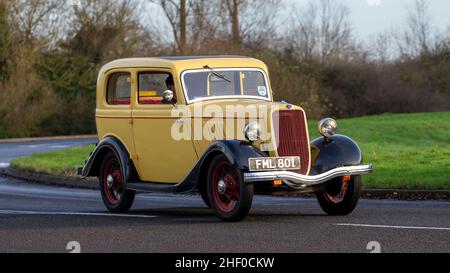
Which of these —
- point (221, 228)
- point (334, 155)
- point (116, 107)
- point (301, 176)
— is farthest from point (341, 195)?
point (116, 107)

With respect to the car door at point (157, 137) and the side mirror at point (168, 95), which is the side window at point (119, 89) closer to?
the car door at point (157, 137)

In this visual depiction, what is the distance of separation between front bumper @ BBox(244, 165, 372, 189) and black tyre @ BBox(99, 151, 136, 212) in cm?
282

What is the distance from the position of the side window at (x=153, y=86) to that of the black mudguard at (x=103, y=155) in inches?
28.2

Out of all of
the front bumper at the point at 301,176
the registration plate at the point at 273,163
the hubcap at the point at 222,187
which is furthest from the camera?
the hubcap at the point at 222,187

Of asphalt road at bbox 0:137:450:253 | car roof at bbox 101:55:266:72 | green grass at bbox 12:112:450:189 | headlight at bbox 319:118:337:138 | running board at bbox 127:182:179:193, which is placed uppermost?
car roof at bbox 101:55:266:72

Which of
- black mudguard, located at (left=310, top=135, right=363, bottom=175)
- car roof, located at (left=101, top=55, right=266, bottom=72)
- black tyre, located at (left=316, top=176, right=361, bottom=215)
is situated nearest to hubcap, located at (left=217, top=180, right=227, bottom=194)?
black mudguard, located at (left=310, top=135, right=363, bottom=175)

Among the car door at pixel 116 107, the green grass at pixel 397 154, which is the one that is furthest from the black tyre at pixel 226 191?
the green grass at pixel 397 154

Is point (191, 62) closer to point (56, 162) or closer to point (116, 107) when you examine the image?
point (116, 107)

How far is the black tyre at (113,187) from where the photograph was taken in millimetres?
14414

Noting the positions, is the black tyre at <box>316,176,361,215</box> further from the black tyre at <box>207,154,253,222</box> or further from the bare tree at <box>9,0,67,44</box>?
the bare tree at <box>9,0,67,44</box>

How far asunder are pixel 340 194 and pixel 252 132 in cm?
Answer: 168

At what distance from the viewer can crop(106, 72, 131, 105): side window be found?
1470cm

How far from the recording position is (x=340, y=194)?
525 inches

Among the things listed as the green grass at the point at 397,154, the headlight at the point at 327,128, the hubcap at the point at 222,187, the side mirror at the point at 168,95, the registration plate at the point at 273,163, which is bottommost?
the green grass at the point at 397,154
